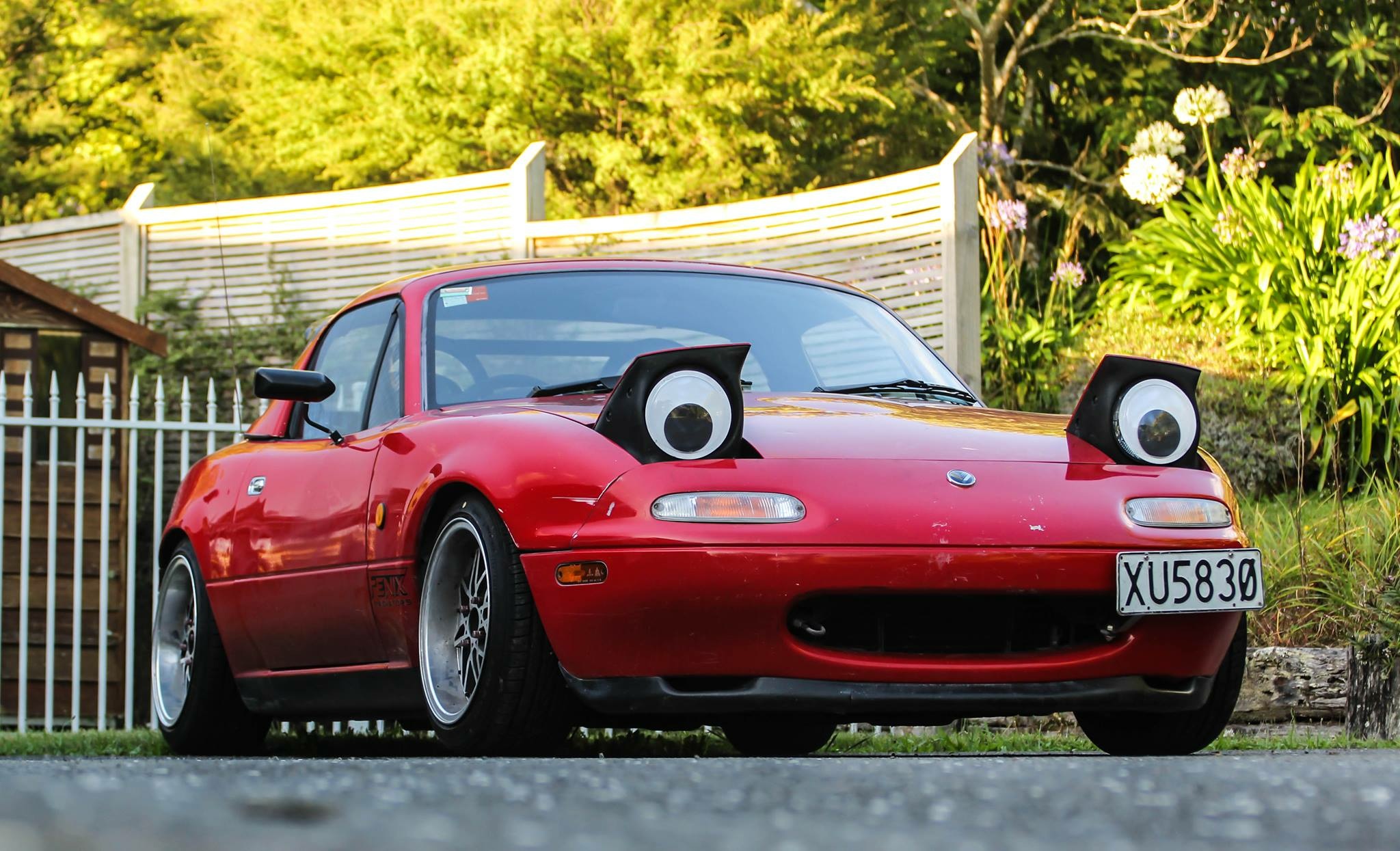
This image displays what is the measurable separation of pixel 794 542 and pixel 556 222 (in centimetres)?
909

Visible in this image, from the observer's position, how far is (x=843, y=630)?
160 inches

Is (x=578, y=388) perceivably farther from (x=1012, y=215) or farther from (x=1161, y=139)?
(x=1161, y=139)

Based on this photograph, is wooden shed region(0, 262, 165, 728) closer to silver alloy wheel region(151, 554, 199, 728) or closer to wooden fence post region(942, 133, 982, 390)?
silver alloy wheel region(151, 554, 199, 728)

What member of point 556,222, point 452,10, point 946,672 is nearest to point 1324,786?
point 946,672

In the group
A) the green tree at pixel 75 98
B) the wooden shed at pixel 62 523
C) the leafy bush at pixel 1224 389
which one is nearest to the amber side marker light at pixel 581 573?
the leafy bush at pixel 1224 389

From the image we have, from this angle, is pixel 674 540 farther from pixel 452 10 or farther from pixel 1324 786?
pixel 452 10

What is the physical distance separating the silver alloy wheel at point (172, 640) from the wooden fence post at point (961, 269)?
15.9 feet

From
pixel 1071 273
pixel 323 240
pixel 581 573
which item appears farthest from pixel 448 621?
pixel 323 240

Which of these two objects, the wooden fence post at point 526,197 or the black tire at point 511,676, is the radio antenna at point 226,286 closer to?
the wooden fence post at point 526,197

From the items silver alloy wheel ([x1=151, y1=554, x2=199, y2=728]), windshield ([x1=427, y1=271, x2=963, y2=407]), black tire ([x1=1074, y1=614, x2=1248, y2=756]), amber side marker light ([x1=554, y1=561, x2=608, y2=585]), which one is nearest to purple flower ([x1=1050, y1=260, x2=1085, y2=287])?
windshield ([x1=427, y1=271, x2=963, y2=407])

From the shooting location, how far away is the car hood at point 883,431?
13.7ft

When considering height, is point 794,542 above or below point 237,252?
below

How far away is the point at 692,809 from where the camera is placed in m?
2.25

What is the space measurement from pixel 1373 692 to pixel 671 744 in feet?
8.08
